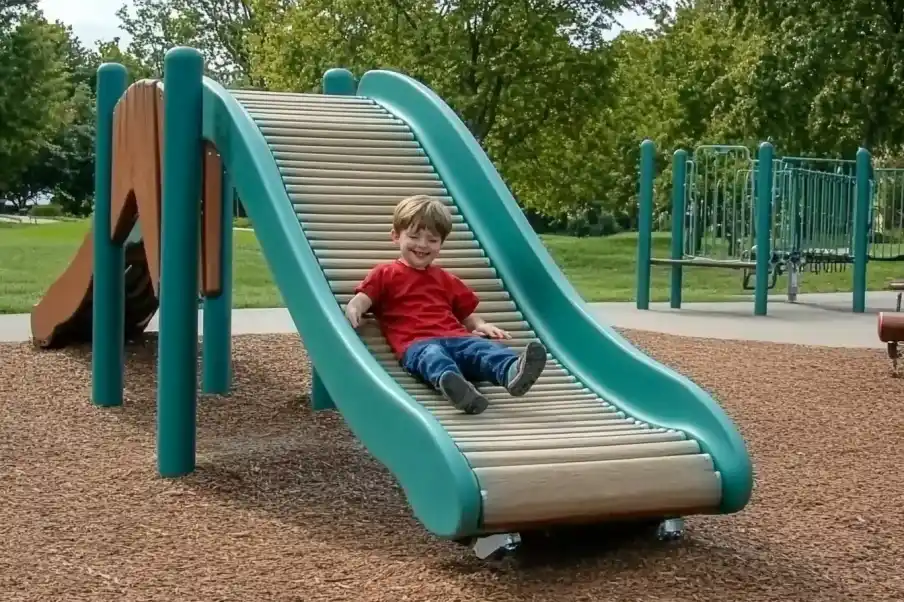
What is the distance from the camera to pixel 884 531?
4.64 metres

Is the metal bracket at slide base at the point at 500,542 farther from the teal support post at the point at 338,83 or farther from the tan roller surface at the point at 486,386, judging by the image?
the teal support post at the point at 338,83

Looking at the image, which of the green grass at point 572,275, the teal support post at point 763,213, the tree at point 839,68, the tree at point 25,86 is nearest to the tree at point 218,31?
the tree at point 25,86

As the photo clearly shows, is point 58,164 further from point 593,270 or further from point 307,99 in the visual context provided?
point 307,99

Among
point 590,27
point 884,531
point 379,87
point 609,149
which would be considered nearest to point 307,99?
point 379,87

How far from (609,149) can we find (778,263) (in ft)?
53.5

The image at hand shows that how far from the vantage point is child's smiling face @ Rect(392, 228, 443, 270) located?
16.1ft

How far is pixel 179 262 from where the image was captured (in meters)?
5.31

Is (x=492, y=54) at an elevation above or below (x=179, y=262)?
above

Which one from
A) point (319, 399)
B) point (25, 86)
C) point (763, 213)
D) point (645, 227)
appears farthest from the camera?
point (25, 86)

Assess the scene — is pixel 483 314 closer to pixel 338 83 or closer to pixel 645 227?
pixel 338 83

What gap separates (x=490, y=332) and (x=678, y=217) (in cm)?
938

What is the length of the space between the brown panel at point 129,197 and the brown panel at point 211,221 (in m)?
0.25

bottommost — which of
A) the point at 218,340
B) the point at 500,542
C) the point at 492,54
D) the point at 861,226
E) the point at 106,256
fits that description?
the point at 500,542

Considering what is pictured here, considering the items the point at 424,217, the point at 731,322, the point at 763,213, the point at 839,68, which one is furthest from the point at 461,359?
the point at 839,68
